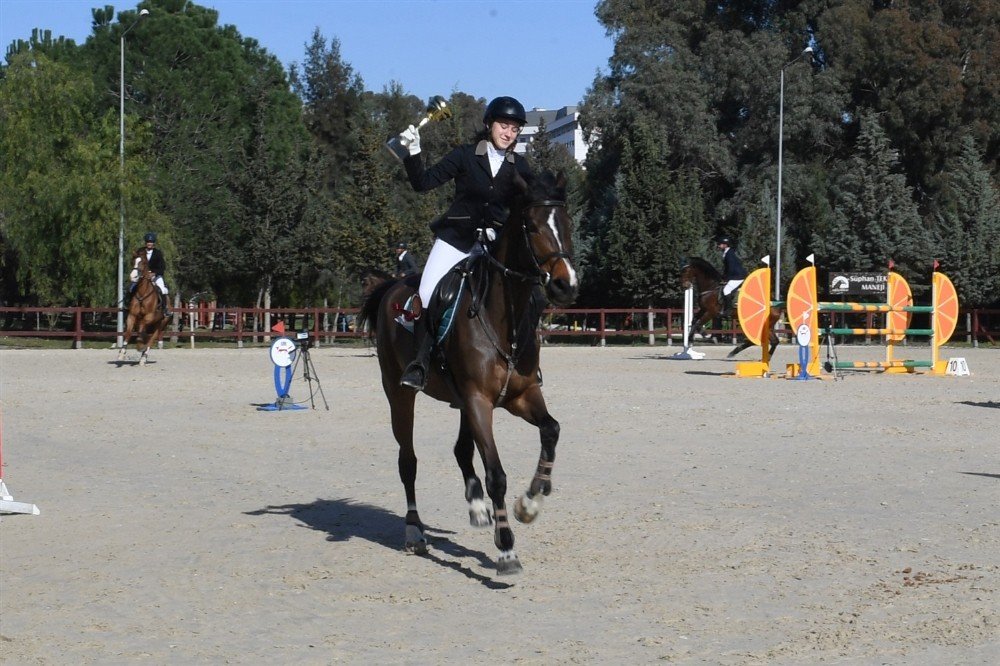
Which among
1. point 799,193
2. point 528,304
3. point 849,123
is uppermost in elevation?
point 849,123

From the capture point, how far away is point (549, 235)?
790 cm

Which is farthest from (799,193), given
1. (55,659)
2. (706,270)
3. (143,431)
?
(55,659)

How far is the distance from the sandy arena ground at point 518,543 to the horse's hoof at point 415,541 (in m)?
0.12

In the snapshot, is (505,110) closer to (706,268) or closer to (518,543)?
(518,543)

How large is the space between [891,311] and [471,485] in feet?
61.8

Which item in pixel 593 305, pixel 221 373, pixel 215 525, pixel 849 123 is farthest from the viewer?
pixel 849 123

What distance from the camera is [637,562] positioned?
832 cm

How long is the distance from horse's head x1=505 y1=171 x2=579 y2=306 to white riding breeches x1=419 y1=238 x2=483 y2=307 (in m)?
0.89

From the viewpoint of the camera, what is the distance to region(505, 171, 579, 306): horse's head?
7730 mm

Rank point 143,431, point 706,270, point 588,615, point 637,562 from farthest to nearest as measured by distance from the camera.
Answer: point 706,270, point 143,431, point 637,562, point 588,615

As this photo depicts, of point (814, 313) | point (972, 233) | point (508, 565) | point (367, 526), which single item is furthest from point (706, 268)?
point (972, 233)

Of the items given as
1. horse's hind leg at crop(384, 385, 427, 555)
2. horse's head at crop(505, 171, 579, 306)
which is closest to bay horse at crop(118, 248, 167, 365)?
horse's hind leg at crop(384, 385, 427, 555)

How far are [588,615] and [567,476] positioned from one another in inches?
211

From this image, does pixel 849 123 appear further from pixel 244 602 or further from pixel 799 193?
pixel 244 602
